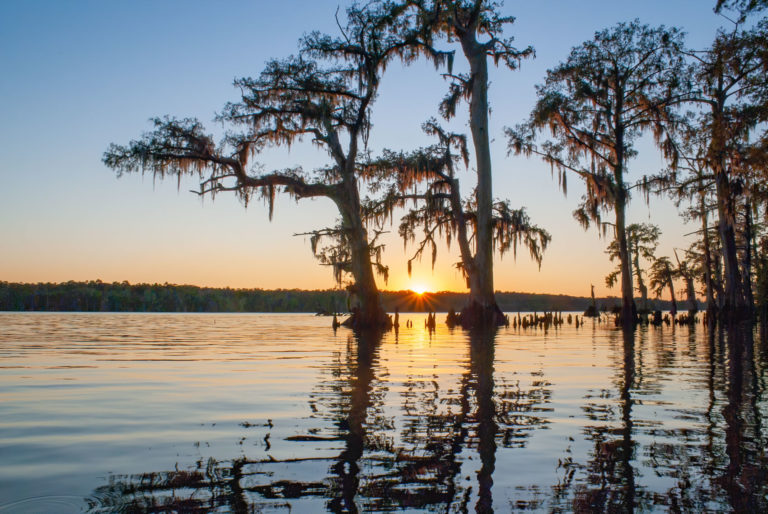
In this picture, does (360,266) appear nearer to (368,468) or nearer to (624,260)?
(624,260)

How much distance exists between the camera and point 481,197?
27.4m

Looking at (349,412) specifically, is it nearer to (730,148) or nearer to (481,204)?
(730,148)

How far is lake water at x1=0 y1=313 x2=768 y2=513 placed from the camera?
3006 mm

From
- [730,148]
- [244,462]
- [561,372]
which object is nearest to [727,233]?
[730,148]

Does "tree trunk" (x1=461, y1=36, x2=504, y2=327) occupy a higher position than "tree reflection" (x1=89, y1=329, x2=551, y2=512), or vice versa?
"tree trunk" (x1=461, y1=36, x2=504, y2=327)

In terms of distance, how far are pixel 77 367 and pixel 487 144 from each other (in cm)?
2150

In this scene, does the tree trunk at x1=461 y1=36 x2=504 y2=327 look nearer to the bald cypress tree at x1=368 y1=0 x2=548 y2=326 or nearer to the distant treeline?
the bald cypress tree at x1=368 y1=0 x2=548 y2=326

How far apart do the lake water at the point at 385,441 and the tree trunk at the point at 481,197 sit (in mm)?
18440

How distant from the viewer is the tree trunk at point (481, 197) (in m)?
27.2

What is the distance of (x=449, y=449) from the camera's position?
391 cm

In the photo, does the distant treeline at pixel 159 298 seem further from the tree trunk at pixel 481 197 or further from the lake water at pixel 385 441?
the lake water at pixel 385 441

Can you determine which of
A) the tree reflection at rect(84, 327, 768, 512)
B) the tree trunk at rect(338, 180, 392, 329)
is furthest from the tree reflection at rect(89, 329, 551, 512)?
the tree trunk at rect(338, 180, 392, 329)

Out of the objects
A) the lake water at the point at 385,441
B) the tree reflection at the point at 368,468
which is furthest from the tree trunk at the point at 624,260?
the tree reflection at the point at 368,468

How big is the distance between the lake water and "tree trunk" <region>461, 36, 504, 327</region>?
60.5 ft
